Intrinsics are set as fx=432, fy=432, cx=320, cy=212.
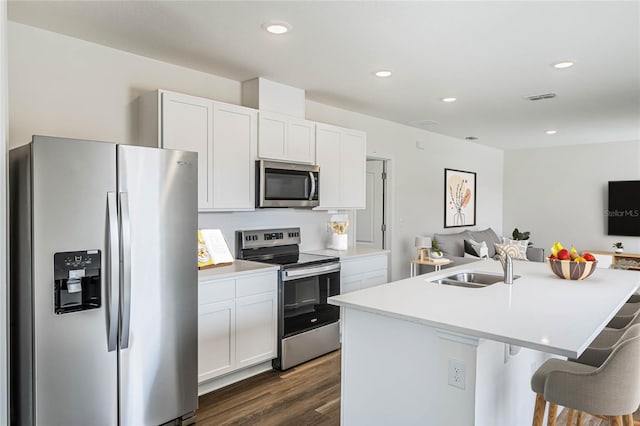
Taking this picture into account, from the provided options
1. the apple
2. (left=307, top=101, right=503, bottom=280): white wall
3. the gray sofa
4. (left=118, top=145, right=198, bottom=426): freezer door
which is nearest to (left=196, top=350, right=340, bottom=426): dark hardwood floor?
(left=118, top=145, right=198, bottom=426): freezer door

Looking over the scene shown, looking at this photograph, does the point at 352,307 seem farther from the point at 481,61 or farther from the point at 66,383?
the point at 481,61

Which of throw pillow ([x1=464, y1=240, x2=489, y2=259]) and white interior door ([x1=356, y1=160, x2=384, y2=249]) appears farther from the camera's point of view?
throw pillow ([x1=464, y1=240, x2=489, y2=259])

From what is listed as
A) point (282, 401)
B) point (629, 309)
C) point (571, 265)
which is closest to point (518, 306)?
point (571, 265)

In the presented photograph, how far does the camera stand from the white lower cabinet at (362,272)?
421cm

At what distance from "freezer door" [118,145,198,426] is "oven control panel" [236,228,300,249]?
3.78 ft

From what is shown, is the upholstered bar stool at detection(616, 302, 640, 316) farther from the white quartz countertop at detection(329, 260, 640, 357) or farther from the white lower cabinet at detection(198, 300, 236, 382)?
the white lower cabinet at detection(198, 300, 236, 382)

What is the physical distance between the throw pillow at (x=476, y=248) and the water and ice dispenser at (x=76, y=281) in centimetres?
522

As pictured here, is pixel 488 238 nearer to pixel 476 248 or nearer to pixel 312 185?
pixel 476 248

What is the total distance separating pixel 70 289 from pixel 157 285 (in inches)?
18.0

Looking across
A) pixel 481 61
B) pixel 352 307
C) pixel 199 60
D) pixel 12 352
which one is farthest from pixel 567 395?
pixel 199 60

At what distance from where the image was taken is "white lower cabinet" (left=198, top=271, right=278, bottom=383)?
3008 millimetres

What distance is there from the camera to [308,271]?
3707 mm

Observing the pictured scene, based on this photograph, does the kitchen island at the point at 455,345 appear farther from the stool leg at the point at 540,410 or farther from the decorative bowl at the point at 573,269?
the decorative bowl at the point at 573,269

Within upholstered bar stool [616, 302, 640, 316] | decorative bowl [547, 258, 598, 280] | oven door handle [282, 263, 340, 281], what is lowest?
upholstered bar stool [616, 302, 640, 316]
